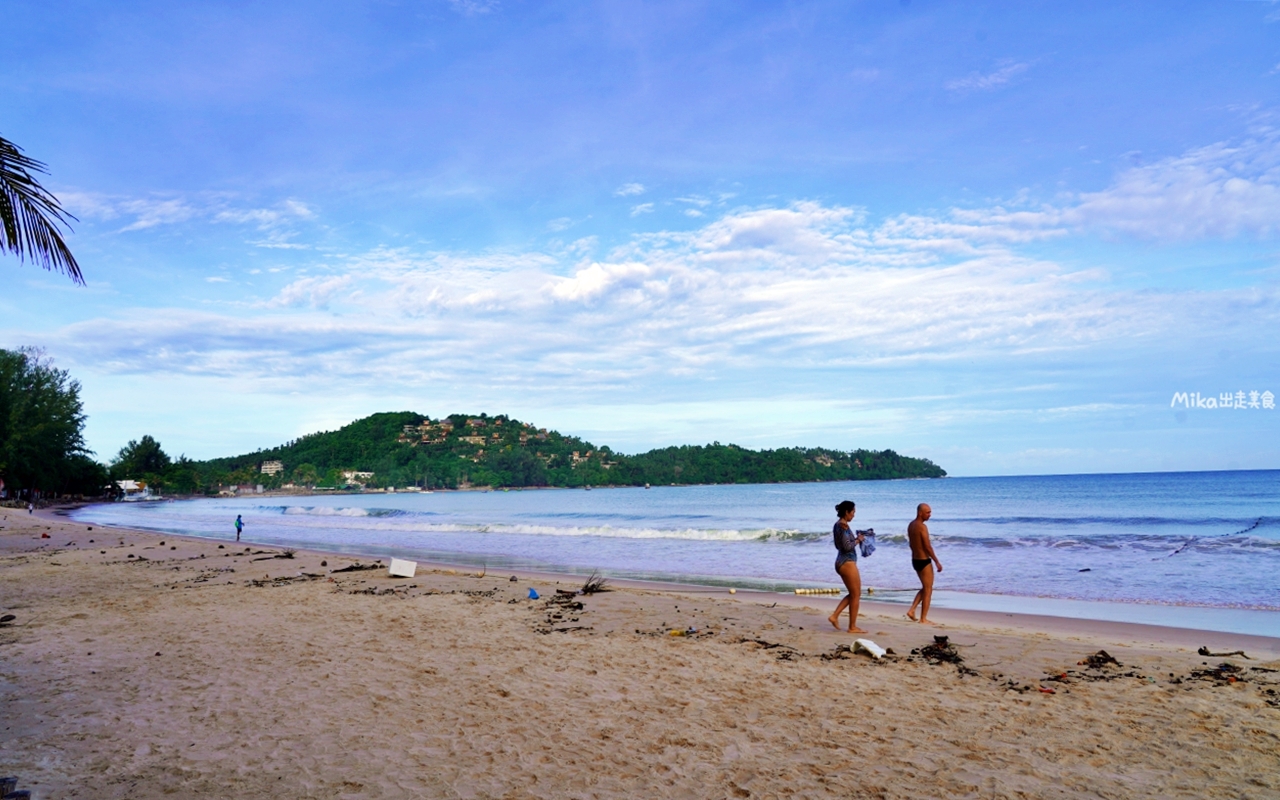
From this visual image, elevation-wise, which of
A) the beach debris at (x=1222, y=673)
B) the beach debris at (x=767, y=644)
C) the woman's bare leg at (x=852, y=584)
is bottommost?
the beach debris at (x=767, y=644)

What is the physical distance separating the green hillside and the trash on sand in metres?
142

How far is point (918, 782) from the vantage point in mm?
4742

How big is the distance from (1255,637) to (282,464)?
187823 mm

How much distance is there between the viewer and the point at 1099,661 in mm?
8062

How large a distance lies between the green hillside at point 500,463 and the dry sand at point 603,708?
142 metres

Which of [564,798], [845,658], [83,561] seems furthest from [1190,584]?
[83,561]

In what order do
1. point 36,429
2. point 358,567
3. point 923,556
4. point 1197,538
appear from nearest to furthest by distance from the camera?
point 923,556, point 358,567, point 1197,538, point 36,429

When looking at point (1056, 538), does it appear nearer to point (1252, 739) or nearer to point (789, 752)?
point (1252, 739)

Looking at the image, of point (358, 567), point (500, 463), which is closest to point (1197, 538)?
point (358, 567)

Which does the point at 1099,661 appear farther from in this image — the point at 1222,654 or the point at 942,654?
the point at 1222,654

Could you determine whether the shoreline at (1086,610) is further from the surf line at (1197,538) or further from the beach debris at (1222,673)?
the surf line at (1197,538)

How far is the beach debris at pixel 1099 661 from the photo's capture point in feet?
26.1

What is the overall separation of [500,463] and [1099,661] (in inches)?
6175

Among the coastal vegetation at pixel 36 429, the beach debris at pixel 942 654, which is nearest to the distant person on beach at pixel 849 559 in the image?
the beach debris at pixel 942 654
